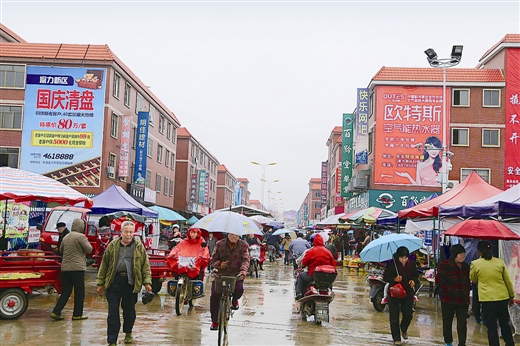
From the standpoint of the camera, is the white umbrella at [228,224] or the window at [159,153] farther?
the window at [159,153]

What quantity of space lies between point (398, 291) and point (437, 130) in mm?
27491

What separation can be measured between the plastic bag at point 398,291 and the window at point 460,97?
94.0 ft

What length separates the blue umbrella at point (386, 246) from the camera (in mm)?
11125

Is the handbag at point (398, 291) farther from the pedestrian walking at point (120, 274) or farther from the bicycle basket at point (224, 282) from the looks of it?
the pedestrian walking at point (120, 274)

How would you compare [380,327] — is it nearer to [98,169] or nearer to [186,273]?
[186,273]

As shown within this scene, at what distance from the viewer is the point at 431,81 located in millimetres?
34844

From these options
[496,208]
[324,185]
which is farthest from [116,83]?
[324,185]

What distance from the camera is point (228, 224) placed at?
30.1 feet

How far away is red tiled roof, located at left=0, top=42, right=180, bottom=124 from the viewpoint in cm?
3081

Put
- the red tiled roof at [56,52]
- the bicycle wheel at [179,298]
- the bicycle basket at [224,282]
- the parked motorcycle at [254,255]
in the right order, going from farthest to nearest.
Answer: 1. the red tiled roof at [56,52]
2. the parked motorcycle at [254,255]
3. the bicycle wheel at [179,298]
4. the bicycle basket at [224,282]

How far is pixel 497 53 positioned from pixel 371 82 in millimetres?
8191

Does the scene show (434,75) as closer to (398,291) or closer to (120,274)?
(398,291)

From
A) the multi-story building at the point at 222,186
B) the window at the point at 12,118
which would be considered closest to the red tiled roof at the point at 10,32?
the window at the point at 12,118

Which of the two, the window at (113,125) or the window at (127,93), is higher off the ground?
the window at (127,93)
